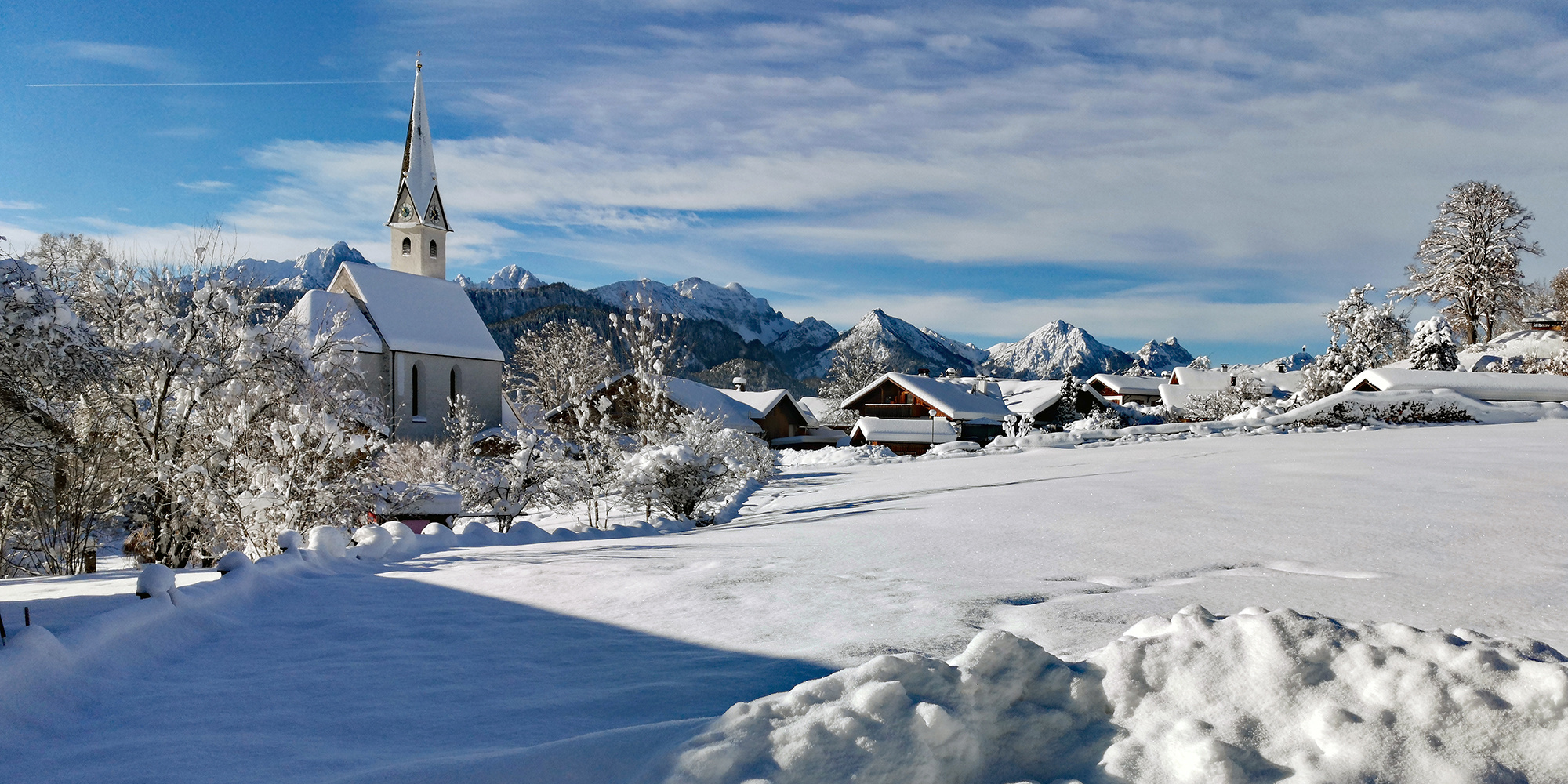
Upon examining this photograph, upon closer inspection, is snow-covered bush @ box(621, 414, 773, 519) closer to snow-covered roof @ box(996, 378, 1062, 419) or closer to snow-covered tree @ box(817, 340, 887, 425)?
snow-covered roof @ box(996, 378, 1062, 419)

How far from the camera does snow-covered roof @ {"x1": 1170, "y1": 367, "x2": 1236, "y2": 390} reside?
6750cm

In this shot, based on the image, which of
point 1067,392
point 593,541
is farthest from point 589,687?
point 1067,392

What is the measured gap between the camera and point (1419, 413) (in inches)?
579

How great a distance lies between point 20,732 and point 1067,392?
172 ft

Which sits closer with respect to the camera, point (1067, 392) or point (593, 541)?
point (593, 541)

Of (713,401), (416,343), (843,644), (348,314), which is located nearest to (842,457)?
(713,401)

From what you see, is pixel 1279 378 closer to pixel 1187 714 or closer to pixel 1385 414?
pixel 1385 414

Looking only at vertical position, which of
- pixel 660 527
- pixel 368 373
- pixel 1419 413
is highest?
pixel 368 373

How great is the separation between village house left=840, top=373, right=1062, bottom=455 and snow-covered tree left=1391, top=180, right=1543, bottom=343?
20.6 meters

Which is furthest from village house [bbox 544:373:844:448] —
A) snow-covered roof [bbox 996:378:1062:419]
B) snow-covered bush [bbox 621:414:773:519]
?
snow-covered bush [bbox 621:414:773:519]

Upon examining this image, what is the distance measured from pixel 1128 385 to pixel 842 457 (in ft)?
186

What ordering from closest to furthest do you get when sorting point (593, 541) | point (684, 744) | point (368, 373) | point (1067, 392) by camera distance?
1. point (684, 744)
2. point (593, 541)
3. point (368, 373)
4. point (1067, 392)

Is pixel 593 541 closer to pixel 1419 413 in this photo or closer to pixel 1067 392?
pixel 1419 413

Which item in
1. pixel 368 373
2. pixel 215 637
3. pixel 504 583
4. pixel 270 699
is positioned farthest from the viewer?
pixel 368 373
